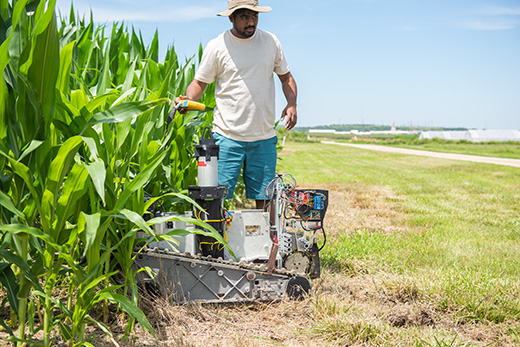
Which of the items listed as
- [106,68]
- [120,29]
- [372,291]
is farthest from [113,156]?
[120,29]

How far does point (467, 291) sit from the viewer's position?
295cm

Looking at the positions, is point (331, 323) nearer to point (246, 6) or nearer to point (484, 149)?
point (246, 6)

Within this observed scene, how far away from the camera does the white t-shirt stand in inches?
133

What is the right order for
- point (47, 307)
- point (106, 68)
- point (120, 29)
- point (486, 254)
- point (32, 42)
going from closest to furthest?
1. point (32, 42)
2. point (47, 307)
3. point (106, 68)
4. point (486, 254)
5. point (120, 29)

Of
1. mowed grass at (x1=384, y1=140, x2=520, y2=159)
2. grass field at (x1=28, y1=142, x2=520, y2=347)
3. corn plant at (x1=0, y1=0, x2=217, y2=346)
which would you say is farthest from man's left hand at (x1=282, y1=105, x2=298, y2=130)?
mowed grass at (x1=384, y1=140, x2=520, y2=159)

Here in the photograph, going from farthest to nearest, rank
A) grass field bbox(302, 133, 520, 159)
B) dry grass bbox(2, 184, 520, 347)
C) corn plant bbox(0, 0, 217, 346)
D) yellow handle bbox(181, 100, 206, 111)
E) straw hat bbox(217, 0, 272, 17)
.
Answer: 1. grass field bbox(302, 133, 520, 159)
2. straw hat bbox(217, 0, 272, 17)
3. yellow handle bbox(181, 100, 206, 111)
4. dry grass bbox(2, 184, 520, 347)
5. corn plant bbox(0, 0, 217, 346)

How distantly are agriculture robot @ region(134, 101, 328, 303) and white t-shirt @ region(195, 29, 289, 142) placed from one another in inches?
18.3

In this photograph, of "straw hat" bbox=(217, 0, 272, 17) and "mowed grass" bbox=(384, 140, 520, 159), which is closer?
"straw hat" bbox=(217, 0, 272, 17)

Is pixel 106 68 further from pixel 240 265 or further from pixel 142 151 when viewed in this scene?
pixel 240 265

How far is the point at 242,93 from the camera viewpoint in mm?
3375

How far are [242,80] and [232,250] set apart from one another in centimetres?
126

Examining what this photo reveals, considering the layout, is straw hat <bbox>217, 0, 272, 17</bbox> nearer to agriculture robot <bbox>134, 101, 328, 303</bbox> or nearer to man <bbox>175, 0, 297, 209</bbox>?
man <bbox>175, 0, 297, 209</bbox>

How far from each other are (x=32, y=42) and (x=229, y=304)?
1716 millimetres

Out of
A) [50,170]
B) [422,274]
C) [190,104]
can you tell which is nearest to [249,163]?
[190,104]
